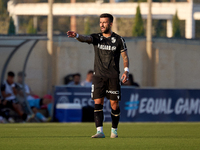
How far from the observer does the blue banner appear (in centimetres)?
1597

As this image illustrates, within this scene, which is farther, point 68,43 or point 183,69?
point 183,69

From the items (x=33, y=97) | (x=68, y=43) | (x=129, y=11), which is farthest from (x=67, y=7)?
(x=33, y=97)

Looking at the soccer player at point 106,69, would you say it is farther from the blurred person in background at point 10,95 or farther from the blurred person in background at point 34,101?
the blurred person in background at point 34,101

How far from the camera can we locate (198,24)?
1164 inches

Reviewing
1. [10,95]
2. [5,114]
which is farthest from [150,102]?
[5,114]

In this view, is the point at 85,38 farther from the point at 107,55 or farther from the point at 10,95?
the point at 10,95

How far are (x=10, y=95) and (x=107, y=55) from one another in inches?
334

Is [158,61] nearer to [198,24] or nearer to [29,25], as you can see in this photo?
[198,24]

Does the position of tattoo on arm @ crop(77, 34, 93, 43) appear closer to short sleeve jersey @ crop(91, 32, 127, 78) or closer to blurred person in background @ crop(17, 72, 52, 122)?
short sleeve jersey @ crop(91, 32, 127, 78)

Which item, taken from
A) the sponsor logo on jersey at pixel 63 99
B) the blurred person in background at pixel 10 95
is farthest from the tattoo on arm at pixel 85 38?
the sponsor logo on jersey at pixel 63 99

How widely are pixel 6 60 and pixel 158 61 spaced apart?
26.9ft

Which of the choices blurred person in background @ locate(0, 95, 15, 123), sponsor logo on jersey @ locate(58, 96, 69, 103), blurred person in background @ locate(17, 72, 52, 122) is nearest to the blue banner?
sponsor logo on jersey @ locate(58, 96, 69, 103)

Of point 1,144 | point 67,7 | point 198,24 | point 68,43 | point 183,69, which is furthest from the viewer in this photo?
point 198,24

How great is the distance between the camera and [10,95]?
15586mm
